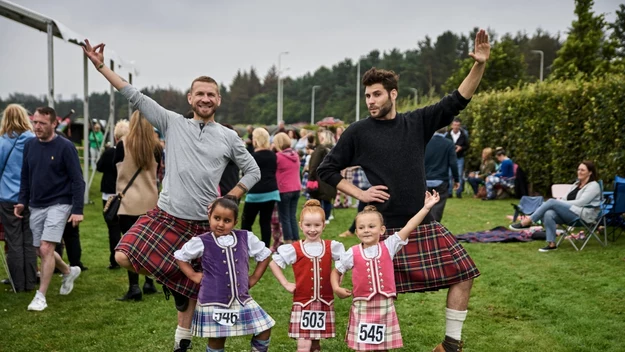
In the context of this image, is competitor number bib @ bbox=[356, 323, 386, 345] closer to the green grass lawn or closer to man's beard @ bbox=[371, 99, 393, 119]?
the green grass lawn

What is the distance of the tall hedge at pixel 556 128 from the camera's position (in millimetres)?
12547

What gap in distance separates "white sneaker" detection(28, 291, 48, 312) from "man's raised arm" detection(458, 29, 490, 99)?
4.78 metres

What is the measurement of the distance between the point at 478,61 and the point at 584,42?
2580 cm

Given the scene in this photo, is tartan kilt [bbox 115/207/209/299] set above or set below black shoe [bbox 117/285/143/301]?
above

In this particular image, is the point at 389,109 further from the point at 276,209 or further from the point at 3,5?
the point at 3,5

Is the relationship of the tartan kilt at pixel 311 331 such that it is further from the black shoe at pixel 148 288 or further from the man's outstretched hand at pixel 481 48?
the black shoe at pixel 148 288

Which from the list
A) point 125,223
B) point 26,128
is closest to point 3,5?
point 26,128

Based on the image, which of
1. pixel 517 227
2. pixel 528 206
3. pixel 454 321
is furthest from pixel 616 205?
pixel 454 321

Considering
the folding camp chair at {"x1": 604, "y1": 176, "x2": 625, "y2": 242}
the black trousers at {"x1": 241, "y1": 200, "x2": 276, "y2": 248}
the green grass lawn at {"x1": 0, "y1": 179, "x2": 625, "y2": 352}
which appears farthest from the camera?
the folding camp chair at {"x1": 604, "y1": 176, "x2": 625, "y2": 242}

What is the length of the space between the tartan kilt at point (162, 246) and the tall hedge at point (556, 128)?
389 inches

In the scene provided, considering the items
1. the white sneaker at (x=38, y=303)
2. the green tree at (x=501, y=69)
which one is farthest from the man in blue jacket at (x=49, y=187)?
the green tree at (x=501, y=69)

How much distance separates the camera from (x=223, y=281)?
4125 millimetres

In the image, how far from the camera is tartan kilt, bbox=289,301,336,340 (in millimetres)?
4418

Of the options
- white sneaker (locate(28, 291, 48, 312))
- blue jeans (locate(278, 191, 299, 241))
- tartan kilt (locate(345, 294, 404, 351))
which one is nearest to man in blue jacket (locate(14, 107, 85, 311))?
white sneaker (locate(28, 291, 48, 312))
